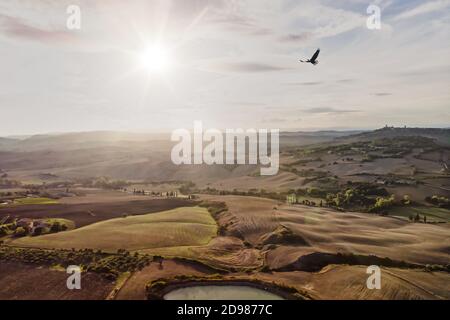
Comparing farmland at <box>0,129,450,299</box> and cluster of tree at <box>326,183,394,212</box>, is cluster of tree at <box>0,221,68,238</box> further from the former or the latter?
cluster of tree at <box>326,183,394,212</box>

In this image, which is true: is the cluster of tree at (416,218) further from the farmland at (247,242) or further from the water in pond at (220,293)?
the water in pond at (220,293)

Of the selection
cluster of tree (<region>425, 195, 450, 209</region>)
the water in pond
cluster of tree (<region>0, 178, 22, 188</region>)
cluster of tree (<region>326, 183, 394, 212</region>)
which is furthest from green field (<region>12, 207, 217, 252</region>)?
cluster of tree (<region>0, 178, 22, 188</region>)

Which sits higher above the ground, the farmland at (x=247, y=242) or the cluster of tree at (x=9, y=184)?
the cluster of tree at (x=9, y=184)

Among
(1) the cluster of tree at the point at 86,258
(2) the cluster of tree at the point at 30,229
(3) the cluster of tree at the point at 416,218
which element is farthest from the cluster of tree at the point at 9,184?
(3) the cluster of tree at the point at 416,218

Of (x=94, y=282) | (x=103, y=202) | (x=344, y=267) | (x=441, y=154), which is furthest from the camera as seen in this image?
(x=441, y=154)
